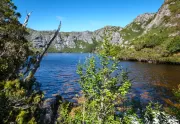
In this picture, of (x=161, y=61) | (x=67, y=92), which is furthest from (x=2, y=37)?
(x=161, y=61)

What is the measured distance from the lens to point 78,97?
26.9 metres

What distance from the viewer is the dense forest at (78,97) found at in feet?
58.6

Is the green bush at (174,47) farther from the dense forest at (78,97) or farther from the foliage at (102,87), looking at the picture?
the foliage at (102,87)

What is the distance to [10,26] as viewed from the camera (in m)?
33.7

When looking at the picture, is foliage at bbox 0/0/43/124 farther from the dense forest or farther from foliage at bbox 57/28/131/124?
foliage at bbox 57/28/131/124

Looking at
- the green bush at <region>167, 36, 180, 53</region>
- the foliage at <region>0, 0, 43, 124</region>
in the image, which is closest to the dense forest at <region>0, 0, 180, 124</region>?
the foliage at <region>0, 0, 43, 124</region>

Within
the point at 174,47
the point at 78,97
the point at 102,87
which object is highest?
the point at 174,47

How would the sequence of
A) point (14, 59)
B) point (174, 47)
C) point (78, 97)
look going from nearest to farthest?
point (78, 97) < point (14, 59) < point (174, 47)

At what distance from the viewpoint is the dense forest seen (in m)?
17.9

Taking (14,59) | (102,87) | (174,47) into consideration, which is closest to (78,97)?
(102,87)

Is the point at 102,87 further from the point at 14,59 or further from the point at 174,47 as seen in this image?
the point at 174,47

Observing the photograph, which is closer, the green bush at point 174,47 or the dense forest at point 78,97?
the dense forest at point 78,97

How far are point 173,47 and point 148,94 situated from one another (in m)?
99.1

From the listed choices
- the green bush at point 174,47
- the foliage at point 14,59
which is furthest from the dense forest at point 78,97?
the green bush at point 174,47
